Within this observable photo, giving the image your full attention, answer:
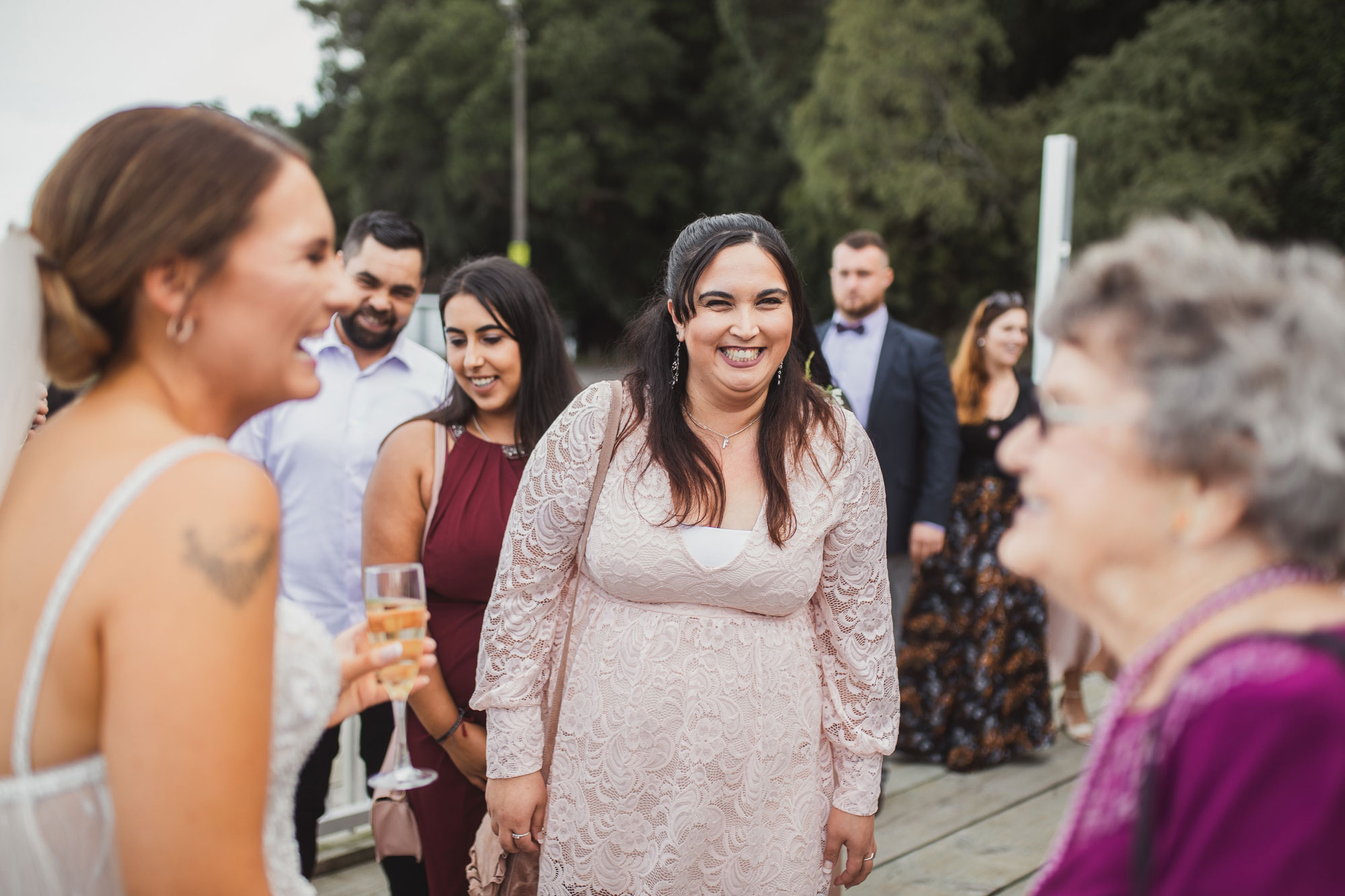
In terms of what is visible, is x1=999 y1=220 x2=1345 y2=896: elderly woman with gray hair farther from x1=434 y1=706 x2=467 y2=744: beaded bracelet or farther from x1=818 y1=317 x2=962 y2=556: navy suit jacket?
x1=818 y1=317 x2=962 y2=556: navy suit jacket

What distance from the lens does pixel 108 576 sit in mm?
1067

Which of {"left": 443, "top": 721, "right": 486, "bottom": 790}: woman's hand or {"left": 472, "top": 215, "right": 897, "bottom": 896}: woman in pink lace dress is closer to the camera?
{"left": 472, "top": 215, "right": 897, "bottom": 896}: woman in pink lace dress

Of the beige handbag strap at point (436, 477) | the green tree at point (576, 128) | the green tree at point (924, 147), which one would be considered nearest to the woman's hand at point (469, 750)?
the beige handbag strap at point (436, 477)

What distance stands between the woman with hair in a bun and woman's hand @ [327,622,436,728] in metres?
0.28

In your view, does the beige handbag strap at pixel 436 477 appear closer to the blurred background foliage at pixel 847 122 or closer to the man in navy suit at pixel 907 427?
the man in navy suit at pixel 907 427

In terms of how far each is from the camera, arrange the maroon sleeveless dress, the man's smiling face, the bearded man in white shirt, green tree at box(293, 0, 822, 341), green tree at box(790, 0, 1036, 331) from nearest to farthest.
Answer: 1. the maroon sleeveless dress
2. the bearded man in white shirt
3. the man's smiling face
4. green tree at box(790, 0, 1036, 331)
5. green tree at box(293, 0, 822, 341)

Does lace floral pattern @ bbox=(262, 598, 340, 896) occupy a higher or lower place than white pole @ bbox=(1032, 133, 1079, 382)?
lower

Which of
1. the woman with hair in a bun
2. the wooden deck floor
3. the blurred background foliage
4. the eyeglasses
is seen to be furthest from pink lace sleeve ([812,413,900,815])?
the blurred background foliage

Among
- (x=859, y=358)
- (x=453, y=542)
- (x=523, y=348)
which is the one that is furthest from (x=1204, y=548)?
(x=859, y=358)

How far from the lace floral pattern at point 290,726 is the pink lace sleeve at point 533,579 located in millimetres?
837

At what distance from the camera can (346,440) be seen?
3295 mm

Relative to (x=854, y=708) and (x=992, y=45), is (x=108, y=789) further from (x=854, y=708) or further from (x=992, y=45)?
(x=992, y=45)

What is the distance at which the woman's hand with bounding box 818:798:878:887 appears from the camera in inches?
86.8

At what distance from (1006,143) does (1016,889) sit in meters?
15.5
